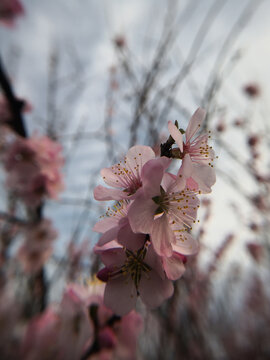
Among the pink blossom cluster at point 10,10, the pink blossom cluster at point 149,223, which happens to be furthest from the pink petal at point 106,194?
the pink blossom cluster at point 10,10

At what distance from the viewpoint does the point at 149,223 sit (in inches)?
16.7

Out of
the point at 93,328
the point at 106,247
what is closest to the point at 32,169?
the point at 93,328

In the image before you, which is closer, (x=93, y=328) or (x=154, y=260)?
(x=154, y=260)

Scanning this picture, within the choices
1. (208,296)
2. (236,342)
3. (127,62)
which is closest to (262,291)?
(236,342)

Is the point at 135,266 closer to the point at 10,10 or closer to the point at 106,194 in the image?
the point at 106,194

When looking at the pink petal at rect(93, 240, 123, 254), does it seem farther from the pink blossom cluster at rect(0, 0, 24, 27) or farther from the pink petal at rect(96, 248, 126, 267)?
the pink blossom cluster at rect(0, 0, 24, 27)

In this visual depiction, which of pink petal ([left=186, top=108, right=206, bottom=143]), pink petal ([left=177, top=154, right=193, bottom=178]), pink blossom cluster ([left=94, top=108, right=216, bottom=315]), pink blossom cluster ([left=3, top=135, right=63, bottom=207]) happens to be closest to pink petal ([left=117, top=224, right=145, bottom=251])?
pink blossom cluster ([left=94, top=108, right=216, bottom=315])

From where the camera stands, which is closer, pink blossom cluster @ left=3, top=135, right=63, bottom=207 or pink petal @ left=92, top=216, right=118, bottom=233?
pink petal @ left=92, top=216, right=118, bottom=233

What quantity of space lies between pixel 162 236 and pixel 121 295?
15cm

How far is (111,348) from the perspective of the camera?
0.63 meters

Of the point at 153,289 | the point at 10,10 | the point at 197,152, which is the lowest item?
the point at 153,289

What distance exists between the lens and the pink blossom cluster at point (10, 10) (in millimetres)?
1617

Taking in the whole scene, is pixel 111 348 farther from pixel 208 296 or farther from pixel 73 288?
pixel 208 296

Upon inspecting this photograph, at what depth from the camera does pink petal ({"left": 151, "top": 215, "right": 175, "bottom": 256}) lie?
41 centimetres
